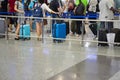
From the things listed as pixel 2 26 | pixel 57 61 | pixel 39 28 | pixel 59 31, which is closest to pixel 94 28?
pixel 59 31

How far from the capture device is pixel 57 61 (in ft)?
28.6

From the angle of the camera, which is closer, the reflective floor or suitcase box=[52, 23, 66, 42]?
the reflective floor

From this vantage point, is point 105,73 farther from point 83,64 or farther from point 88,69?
point 83,64

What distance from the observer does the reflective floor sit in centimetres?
716

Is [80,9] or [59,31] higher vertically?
[80,9]

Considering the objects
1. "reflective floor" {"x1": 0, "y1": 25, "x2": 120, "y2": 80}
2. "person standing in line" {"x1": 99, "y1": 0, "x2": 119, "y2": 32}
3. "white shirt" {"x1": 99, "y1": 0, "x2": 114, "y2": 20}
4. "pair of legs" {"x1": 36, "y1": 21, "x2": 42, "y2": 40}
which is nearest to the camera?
"reflective floor" {"x1": 0, "y1": 25, "x2": 120, "y2": 80}

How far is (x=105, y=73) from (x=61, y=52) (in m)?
2.85

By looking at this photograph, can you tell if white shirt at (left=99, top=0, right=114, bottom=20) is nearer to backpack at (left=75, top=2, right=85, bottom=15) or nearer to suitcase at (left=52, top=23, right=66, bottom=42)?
suitcase at (left=52, top=23, right=66, bottom=42)

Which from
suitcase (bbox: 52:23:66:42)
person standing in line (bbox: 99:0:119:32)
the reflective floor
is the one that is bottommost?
the reflective floor

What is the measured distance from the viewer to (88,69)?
7.79m

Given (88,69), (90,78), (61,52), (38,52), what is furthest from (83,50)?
(90,78)

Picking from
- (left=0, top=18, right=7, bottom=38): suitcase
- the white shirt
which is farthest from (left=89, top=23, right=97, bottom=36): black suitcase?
(left=0, top=18, right=7, bottom=38): suitcase

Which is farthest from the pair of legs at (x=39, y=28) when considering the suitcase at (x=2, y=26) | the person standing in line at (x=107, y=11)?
the person standing in line at (x=107, y=11)

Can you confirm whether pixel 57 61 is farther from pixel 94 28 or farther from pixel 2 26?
pixel 94 28
